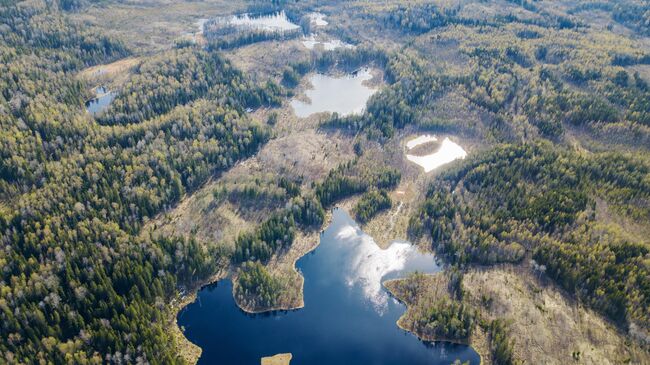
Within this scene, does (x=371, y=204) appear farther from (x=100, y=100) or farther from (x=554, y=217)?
(x=100, y=100)

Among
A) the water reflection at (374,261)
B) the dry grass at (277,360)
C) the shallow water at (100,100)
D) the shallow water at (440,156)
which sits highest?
the shallow water at (100,100)

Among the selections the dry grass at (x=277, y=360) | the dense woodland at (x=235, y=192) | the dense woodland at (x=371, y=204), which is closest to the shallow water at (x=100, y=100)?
the dense woodland at (x=235, y=192)

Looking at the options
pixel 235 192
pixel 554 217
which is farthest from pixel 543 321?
pixel 235 192

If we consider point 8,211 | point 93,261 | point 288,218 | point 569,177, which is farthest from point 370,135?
point 8,211

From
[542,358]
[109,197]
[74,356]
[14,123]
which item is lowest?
[542,358]

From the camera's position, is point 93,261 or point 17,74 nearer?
point 93,261

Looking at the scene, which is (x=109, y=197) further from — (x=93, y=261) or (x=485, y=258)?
(x=485, y=258)

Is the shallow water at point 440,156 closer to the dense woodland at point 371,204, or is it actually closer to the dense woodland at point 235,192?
the dense woodland at point 235,192

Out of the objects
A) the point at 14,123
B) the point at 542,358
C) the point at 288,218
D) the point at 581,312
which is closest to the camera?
the point at 542,358
